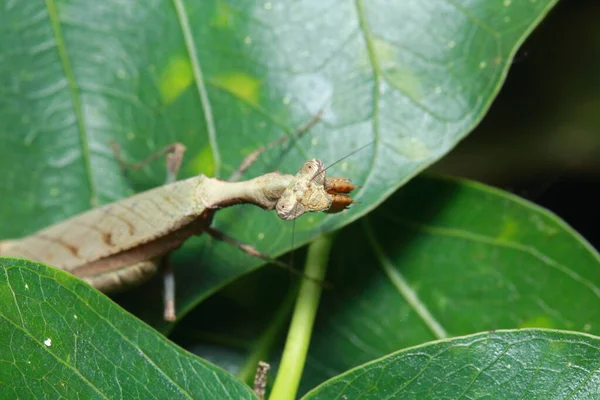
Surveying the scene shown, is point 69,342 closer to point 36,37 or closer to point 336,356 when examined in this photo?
point 336,356

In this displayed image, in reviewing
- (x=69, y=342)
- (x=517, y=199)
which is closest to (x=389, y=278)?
(x=517, y=199)

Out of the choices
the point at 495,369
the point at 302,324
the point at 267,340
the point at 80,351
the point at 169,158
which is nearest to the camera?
the point at 495,369

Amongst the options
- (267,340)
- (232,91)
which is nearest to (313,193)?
(232,91)

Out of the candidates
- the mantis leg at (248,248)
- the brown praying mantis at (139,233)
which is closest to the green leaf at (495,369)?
the mantis leg at (248,248)

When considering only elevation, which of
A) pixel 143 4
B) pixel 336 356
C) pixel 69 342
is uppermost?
pixel 143 4

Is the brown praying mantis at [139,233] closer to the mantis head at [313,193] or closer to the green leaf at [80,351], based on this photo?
the mantis head at [313,193]

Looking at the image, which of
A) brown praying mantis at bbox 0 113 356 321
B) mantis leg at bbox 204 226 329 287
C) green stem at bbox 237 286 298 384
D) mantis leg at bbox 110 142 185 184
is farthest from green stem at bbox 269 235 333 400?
mantis leg at bbox 110 142 185 184

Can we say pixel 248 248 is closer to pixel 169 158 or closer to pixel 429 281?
pixel 169 158
